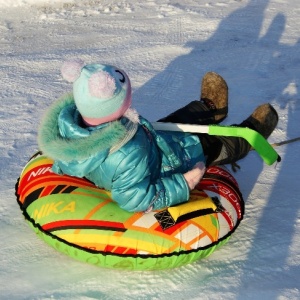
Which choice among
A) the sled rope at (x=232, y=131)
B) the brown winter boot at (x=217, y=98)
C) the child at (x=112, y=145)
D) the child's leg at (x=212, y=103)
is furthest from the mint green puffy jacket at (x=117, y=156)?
Answer: the brown winter boot at (x=217, y=98)

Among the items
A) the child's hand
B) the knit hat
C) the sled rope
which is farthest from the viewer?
the sled rope

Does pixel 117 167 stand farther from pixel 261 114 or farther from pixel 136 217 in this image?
pixel 261 114

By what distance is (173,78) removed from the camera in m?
4.69

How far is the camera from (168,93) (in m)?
4.48

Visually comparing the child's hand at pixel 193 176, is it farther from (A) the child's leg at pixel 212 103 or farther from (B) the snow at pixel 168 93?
(A) the child's leg at pixel 212 103

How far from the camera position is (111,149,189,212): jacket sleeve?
8.38 feet

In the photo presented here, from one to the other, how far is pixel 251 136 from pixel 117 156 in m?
0.84

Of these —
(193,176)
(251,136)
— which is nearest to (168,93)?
(251,136)

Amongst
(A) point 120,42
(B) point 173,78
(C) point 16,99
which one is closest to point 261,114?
(B) point 173,78

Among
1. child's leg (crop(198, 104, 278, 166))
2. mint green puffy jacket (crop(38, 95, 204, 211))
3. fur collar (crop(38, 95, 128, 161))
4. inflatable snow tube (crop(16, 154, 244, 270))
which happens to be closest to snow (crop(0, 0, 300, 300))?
inflatable snow tube (crop(16, 154, 244, 270))

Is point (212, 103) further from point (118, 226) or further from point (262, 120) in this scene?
point (118, 226)

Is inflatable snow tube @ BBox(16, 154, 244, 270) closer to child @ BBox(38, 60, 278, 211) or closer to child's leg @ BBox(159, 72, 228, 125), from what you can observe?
child @ BBox(38, 60, 278, 211)

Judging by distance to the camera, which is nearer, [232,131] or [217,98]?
[232,131]

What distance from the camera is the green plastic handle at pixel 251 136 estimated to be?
3023 millimetres
